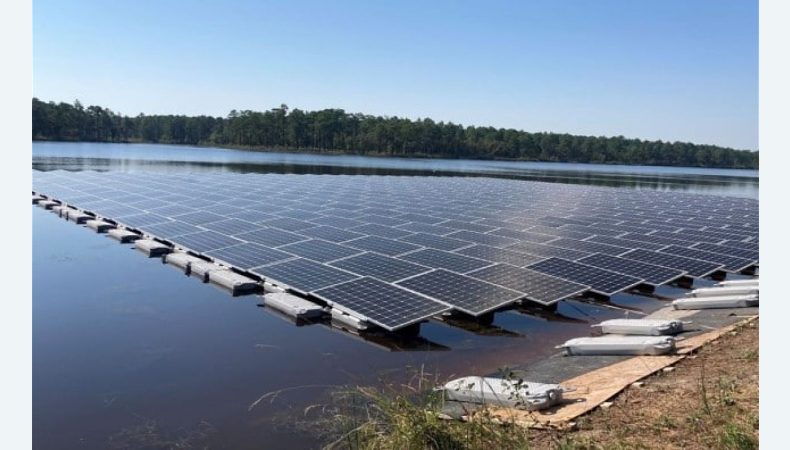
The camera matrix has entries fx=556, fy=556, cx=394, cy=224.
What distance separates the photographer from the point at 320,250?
1858 centimetres

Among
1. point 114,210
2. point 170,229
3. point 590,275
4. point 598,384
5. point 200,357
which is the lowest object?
point 200,357

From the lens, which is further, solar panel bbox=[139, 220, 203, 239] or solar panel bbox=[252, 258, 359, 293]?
solar panel bbox=[139, 220, 203, 239]

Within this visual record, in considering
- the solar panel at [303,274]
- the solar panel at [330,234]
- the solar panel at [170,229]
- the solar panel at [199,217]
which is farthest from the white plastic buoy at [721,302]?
the solar panel at [199,217]

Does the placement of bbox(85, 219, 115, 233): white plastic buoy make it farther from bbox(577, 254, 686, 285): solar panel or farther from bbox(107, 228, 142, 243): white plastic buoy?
bbox(577, 254, 686, 285): solar panel

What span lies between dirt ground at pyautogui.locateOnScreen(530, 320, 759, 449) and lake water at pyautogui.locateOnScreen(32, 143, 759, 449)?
129 inches

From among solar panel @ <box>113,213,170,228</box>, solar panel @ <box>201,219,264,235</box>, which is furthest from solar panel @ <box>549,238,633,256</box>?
solar panel @ <box>113,213,170,228</box>

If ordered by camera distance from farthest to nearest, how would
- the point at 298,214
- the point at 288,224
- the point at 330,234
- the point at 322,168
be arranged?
the point at 322,168 → the point at 298,214 → the point at 288,224 → the point at 330,234

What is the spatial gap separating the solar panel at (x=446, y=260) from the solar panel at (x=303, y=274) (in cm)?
283

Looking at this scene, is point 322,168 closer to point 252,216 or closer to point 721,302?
point 252,216

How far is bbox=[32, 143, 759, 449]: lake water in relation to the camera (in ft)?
27.8

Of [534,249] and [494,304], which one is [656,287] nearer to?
[534,249]

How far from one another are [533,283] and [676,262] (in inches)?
301

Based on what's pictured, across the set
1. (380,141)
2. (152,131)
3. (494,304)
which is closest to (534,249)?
(494,304)

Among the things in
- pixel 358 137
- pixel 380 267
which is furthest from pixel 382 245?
pixel 358 137
